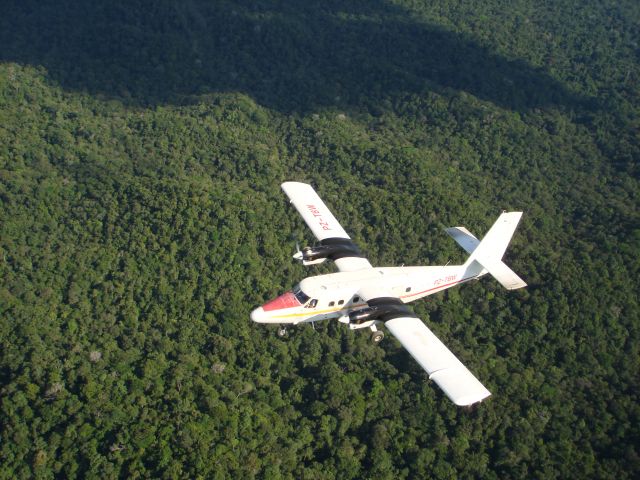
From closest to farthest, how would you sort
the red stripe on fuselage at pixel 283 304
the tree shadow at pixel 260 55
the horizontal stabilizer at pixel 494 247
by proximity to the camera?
the red stripe on fuselage at pixel 283 304 → the horizontal stabilizer at pixel 494 247 → the tree shadow at pixel 260 55

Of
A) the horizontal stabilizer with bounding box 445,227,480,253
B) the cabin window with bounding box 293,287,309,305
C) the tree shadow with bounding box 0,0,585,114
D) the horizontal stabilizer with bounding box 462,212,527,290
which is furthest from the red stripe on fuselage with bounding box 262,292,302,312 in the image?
the tree shadow with bounding box 0,0,585,114

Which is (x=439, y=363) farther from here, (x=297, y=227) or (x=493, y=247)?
(x=297, y=227)

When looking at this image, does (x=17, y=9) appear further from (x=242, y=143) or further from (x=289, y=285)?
(x=289, y=285)

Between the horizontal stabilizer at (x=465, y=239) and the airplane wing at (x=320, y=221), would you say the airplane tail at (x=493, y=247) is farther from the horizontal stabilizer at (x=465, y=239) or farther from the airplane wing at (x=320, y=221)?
the airplane wing at (x=320, y=221)

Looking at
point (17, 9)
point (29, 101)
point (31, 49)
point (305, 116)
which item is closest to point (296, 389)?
point (305, 116)

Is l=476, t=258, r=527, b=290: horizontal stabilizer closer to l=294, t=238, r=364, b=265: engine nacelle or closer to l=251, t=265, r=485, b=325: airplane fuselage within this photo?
l=251, t=265, r=485, b=325: airplane fuselage

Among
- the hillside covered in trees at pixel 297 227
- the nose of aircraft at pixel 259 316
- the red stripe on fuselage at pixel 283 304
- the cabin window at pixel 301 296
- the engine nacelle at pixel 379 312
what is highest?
the engine nacelle at pixel 379 312

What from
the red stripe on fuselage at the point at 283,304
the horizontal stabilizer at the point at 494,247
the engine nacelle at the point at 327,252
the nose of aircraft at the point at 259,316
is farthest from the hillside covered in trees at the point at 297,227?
the engine nacelle at the point at 327,252
